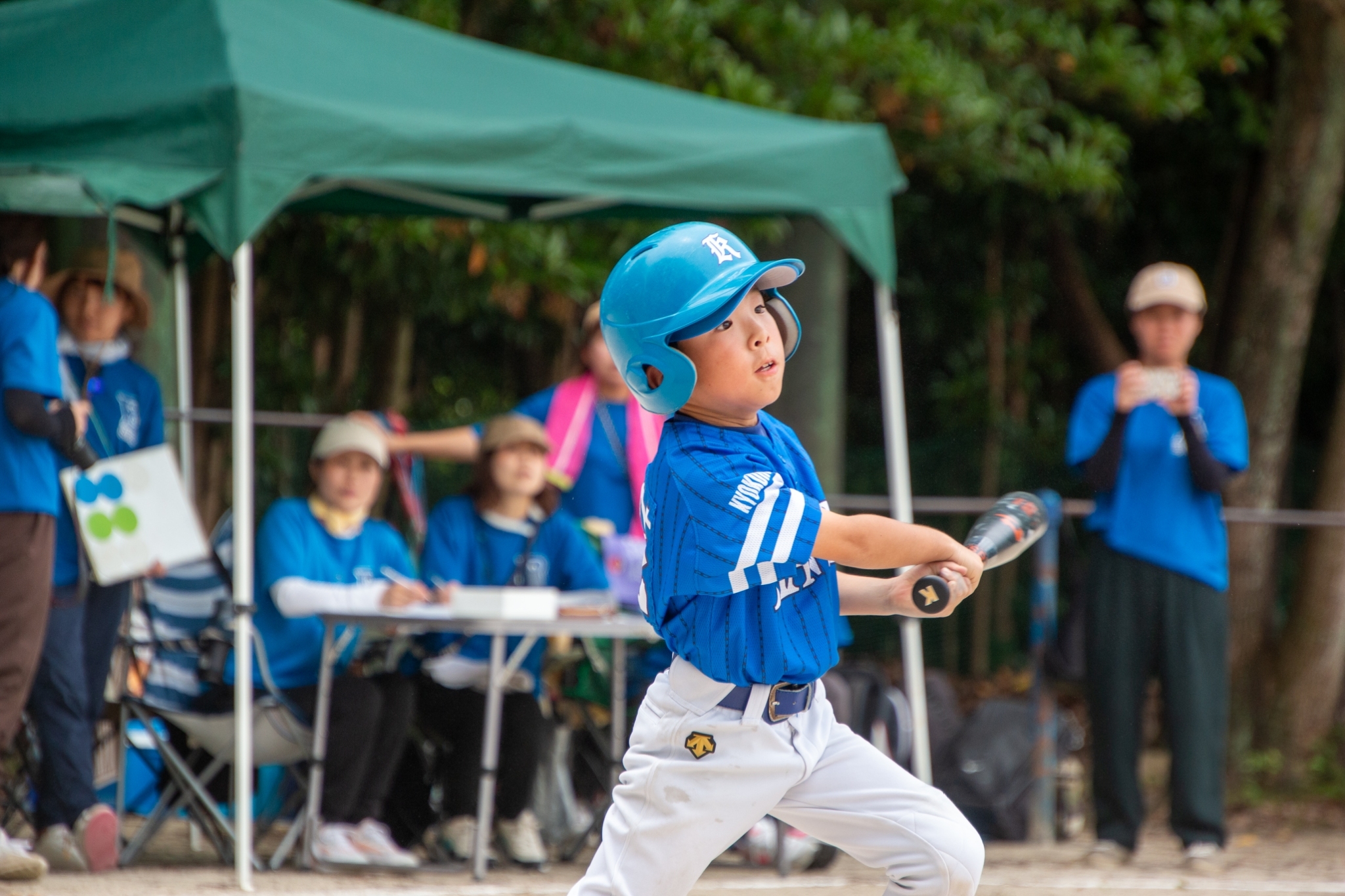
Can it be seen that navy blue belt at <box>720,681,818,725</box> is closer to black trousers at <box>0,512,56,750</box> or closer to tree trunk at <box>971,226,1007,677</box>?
black trousers at <box>0,512,56,750</box>

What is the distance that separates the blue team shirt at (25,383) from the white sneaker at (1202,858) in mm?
4208

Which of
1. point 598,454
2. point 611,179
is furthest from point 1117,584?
point 611,179

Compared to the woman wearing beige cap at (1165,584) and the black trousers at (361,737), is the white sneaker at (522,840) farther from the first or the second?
the woman wearing beige cap at (1165,584)

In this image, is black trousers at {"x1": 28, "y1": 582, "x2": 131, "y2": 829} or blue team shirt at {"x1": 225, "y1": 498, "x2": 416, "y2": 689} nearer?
black trousers at {"x1": 28, "y1": 582, "x2": 131, "y2": 829}

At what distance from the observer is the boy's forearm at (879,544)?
8.96 feet

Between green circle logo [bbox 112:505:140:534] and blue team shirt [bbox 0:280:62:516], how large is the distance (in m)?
0.45

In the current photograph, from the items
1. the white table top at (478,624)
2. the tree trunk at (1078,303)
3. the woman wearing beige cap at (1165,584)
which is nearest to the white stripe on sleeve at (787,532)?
the white table top at (478,624)

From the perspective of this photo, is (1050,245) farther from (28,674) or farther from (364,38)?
(28,674)

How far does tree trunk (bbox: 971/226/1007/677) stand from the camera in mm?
11672

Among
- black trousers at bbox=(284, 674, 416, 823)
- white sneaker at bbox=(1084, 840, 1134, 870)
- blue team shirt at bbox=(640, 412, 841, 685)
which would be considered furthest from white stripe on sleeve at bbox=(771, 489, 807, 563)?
white sneaker at bbox=(1084, 840, 1134, 870)

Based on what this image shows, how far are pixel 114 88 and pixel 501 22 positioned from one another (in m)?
4.09

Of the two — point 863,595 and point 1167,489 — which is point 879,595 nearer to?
point 863,595

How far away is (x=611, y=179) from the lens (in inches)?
213

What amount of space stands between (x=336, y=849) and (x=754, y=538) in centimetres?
318
